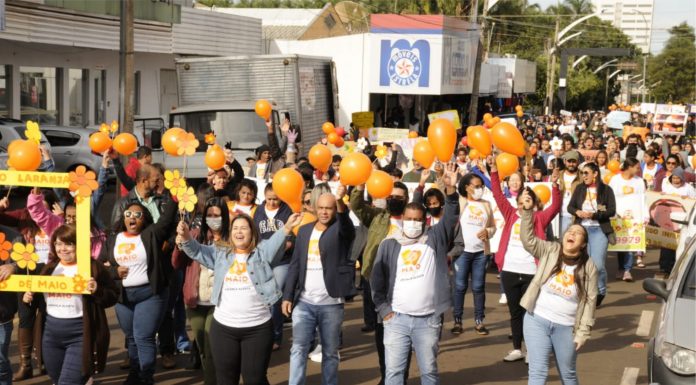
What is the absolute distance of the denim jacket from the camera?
677 centimetres

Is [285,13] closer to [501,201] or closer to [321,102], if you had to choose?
[321,102]

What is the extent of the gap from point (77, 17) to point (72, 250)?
20888 mm

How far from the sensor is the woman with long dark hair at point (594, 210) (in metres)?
11.6

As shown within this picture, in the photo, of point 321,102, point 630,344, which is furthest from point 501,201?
point 321,102

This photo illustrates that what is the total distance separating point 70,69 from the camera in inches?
1182

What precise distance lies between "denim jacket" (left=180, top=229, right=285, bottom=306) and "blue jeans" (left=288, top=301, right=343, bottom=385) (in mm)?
562

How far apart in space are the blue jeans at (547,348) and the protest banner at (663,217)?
696cm

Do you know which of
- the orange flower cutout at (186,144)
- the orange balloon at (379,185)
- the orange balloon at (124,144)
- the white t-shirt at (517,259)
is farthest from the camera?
the orange balloon at (124,144)

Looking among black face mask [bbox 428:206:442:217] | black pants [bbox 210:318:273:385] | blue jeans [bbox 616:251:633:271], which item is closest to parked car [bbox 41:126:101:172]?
blue jeans [bbox 616:251:633:271]

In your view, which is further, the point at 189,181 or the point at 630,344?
the point at 189,181

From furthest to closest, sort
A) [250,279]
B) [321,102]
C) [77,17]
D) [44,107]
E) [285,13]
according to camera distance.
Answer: [285,13], [44,107], [77,17], [321,102], [250,279]

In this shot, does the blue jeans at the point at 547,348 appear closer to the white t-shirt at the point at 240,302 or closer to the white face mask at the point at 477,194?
the white t-shirt at the point at 240,302

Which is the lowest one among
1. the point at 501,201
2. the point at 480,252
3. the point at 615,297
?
the point at 615,297

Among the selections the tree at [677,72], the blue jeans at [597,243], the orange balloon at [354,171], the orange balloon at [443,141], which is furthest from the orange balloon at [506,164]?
the tree at [677,72]
